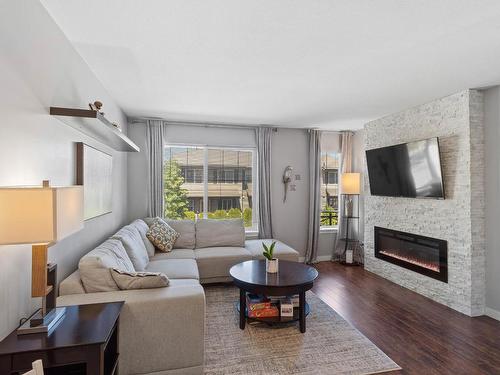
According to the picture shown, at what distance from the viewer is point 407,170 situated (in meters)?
3.81

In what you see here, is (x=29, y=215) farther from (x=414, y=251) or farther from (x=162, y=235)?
(x=414, y=251)

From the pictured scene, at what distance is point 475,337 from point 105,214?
4.00 metres

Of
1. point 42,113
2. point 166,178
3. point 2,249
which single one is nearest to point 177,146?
point 166,178

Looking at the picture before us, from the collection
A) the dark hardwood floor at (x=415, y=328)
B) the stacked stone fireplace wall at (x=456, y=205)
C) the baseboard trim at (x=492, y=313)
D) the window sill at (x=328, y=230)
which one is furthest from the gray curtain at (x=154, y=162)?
the baseboard trim at (x=492, y=313)

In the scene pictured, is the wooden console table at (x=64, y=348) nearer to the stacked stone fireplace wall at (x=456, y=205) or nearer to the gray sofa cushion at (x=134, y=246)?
the gray sofa cushion at (x=134, y=246)

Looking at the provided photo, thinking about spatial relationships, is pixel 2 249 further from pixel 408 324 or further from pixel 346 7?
pixel 408 324

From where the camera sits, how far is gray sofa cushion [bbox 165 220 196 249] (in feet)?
14.0

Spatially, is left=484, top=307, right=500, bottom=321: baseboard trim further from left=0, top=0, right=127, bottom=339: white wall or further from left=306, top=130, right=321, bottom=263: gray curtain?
left=0, top=0, right=127, bottom=339: white wall

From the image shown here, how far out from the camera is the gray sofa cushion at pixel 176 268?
120 inches

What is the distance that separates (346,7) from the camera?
1.72 m

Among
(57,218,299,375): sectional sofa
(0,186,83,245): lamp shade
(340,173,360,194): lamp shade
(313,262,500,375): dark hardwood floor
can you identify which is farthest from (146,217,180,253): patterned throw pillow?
(340,173,360,194): lamp shade

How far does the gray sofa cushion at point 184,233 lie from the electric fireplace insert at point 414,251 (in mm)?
2983

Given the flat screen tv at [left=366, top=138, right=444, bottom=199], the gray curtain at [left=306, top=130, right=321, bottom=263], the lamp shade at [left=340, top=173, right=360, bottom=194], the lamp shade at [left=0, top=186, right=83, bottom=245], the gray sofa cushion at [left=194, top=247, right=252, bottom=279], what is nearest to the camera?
the lamp shade at [left=0, top=186, right=83, bottom=245]

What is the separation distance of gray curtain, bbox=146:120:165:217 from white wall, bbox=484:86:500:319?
438cm
